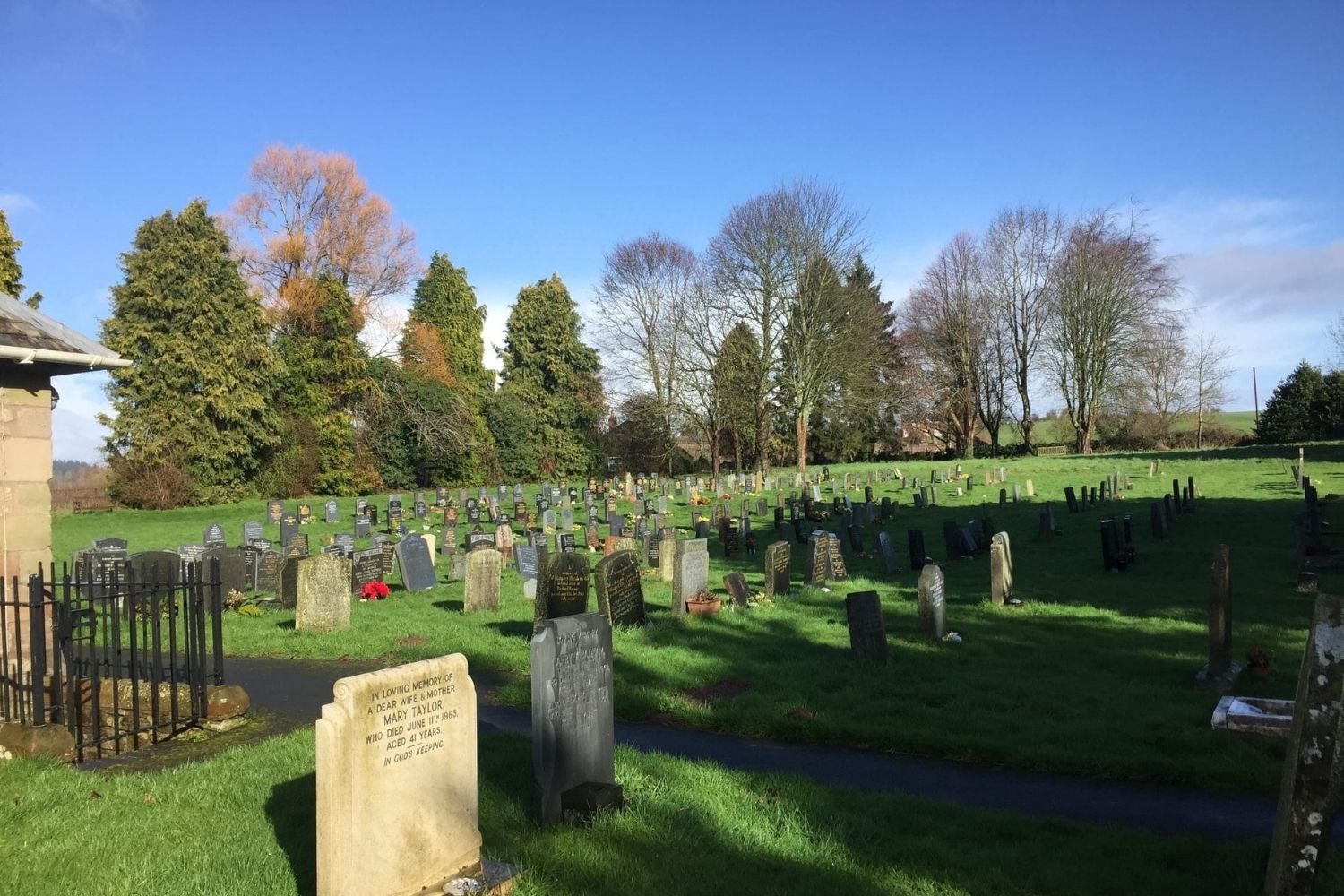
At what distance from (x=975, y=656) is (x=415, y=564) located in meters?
11.4

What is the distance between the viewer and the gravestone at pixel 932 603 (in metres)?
11.3

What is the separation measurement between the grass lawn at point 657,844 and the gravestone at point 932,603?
202 inches

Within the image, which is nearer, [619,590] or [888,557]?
[619,590]

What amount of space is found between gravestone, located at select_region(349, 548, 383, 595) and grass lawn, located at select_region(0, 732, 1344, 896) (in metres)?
11.0

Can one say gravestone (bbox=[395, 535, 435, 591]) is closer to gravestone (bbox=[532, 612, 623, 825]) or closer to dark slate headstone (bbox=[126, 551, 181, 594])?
dark slate headstone (bbox=[126, 551, 181, 594])

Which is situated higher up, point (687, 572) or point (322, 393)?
point (322, 393)

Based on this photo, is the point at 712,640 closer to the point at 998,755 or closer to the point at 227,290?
the point at 998,755

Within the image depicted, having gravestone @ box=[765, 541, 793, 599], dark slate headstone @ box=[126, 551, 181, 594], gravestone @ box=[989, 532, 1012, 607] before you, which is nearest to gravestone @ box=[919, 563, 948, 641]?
gravestone @ box=[989, 532, 1012, 607]

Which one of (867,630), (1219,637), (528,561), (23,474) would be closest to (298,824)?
(23,474)

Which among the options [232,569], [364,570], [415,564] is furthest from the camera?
[415,564]

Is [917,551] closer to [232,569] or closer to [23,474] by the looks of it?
[232,569]

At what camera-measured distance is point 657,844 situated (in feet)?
18.1

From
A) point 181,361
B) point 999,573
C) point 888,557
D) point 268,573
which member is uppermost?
point 181,361

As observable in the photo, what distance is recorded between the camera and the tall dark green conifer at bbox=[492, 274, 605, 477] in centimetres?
5756
